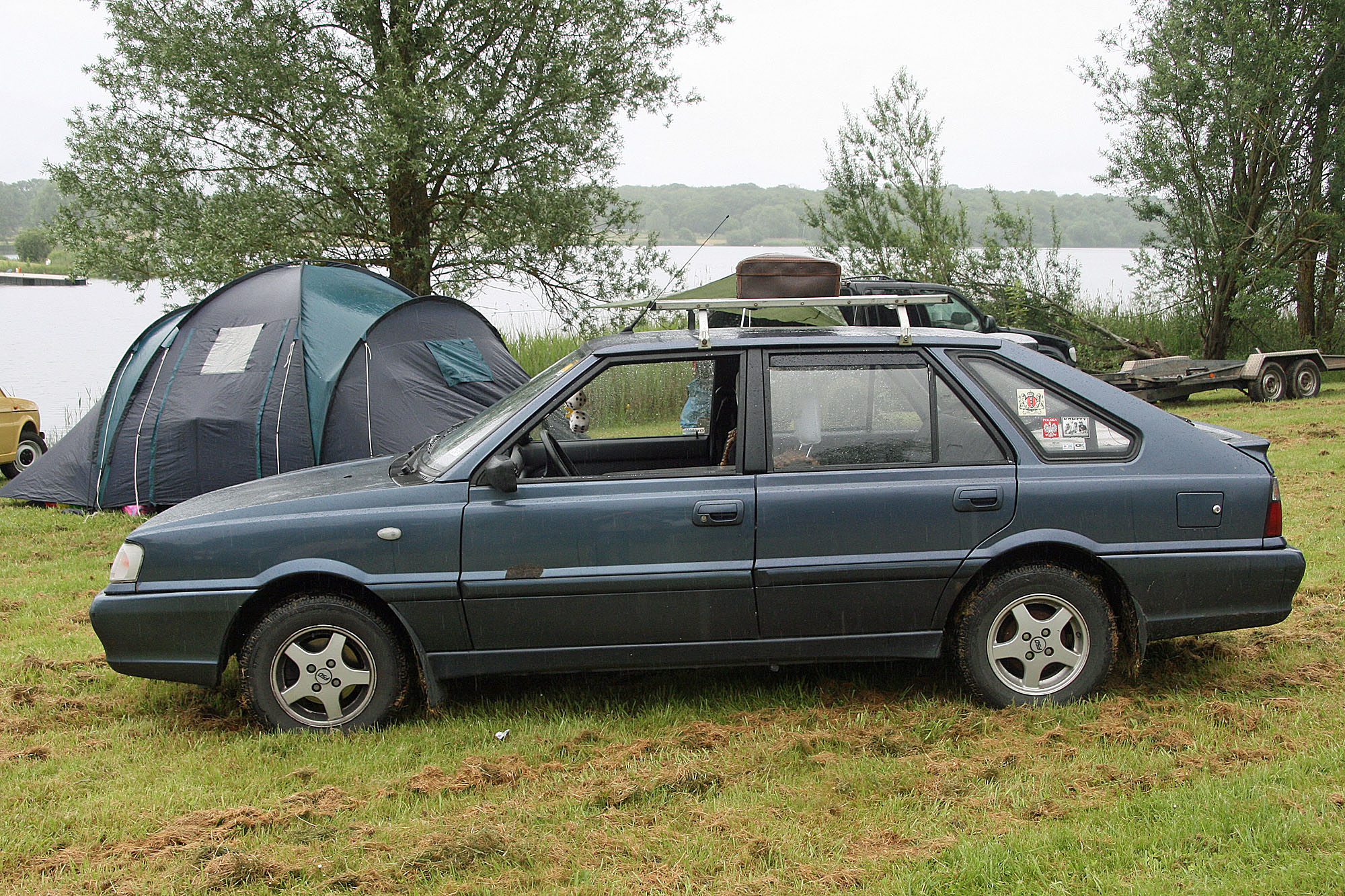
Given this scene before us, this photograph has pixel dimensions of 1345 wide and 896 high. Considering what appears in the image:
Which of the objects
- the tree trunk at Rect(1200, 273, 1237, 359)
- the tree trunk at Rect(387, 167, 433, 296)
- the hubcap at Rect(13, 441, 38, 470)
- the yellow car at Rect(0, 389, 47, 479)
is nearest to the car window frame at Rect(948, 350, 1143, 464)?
the yellow car at Rect(0, 389, 47, 479)

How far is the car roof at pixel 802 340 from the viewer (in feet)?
14.2

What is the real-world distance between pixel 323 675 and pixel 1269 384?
51.5 ft

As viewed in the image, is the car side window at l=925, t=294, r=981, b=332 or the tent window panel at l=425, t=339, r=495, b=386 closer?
the tent window panel at l=425, t=339, r=495, b=386

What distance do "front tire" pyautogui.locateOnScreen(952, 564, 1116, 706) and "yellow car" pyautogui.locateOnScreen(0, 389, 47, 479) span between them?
11161 mm

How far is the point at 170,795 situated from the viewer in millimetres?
3721

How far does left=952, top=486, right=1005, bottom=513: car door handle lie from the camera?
411 cm

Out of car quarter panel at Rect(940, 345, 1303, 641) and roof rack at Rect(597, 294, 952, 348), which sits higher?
roof rack at Rect(597, 294, 952, 348)

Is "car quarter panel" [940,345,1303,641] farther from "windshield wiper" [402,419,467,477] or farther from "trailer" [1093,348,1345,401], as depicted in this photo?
"trailer" [1093,348,1345,401]

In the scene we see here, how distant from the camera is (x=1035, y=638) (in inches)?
165

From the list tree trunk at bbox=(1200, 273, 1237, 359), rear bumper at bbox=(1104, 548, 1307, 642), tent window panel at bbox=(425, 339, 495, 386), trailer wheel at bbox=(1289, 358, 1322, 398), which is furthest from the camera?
tree trunk at bbox=(1200, 273, 1237, 359)

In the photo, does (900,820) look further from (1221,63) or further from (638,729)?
(1221,63)

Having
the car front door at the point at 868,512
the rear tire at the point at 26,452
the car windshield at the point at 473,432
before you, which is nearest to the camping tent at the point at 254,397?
the rear tire at the point at 26,452

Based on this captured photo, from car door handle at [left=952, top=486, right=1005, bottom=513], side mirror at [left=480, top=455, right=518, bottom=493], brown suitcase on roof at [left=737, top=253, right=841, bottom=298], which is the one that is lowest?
car door handle at [left=952, top=486, right=1005, bottom=513]

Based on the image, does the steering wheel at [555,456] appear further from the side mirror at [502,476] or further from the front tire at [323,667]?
the front tire at [323,667]
